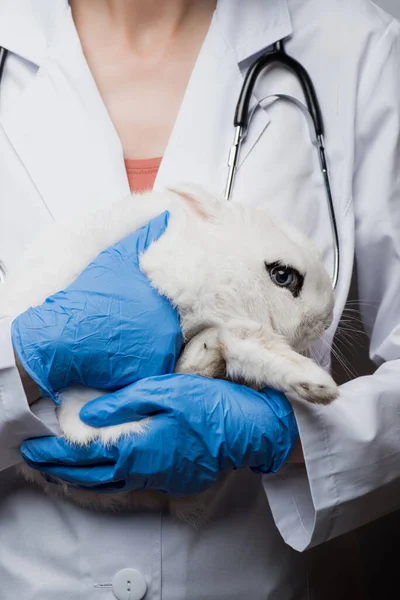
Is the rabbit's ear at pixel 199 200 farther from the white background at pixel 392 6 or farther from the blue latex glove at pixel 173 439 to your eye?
the white background at pixel 392 6

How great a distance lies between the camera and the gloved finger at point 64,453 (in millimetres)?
959

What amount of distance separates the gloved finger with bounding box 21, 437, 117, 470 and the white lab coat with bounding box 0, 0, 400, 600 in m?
0.02

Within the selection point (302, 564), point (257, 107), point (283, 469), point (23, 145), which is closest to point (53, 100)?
point (23, 145)

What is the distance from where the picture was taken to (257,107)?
1.26 metres

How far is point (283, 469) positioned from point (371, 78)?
67cm

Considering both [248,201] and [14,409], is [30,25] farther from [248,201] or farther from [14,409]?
[14,409]

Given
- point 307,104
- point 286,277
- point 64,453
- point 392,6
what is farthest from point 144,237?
point 392,6

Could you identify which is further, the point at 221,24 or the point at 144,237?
the point at 221,24

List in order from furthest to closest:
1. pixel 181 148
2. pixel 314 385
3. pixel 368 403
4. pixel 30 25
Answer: pixel 30 25, pixel 181 148, pixel 368 403, pixel 314 385

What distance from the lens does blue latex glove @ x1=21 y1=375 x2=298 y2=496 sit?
0.95 meters

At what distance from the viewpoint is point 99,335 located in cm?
97

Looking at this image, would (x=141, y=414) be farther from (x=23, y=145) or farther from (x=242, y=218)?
(x=23, y=145)

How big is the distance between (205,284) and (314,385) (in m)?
0.19

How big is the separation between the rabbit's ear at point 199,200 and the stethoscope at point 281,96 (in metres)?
0.13
